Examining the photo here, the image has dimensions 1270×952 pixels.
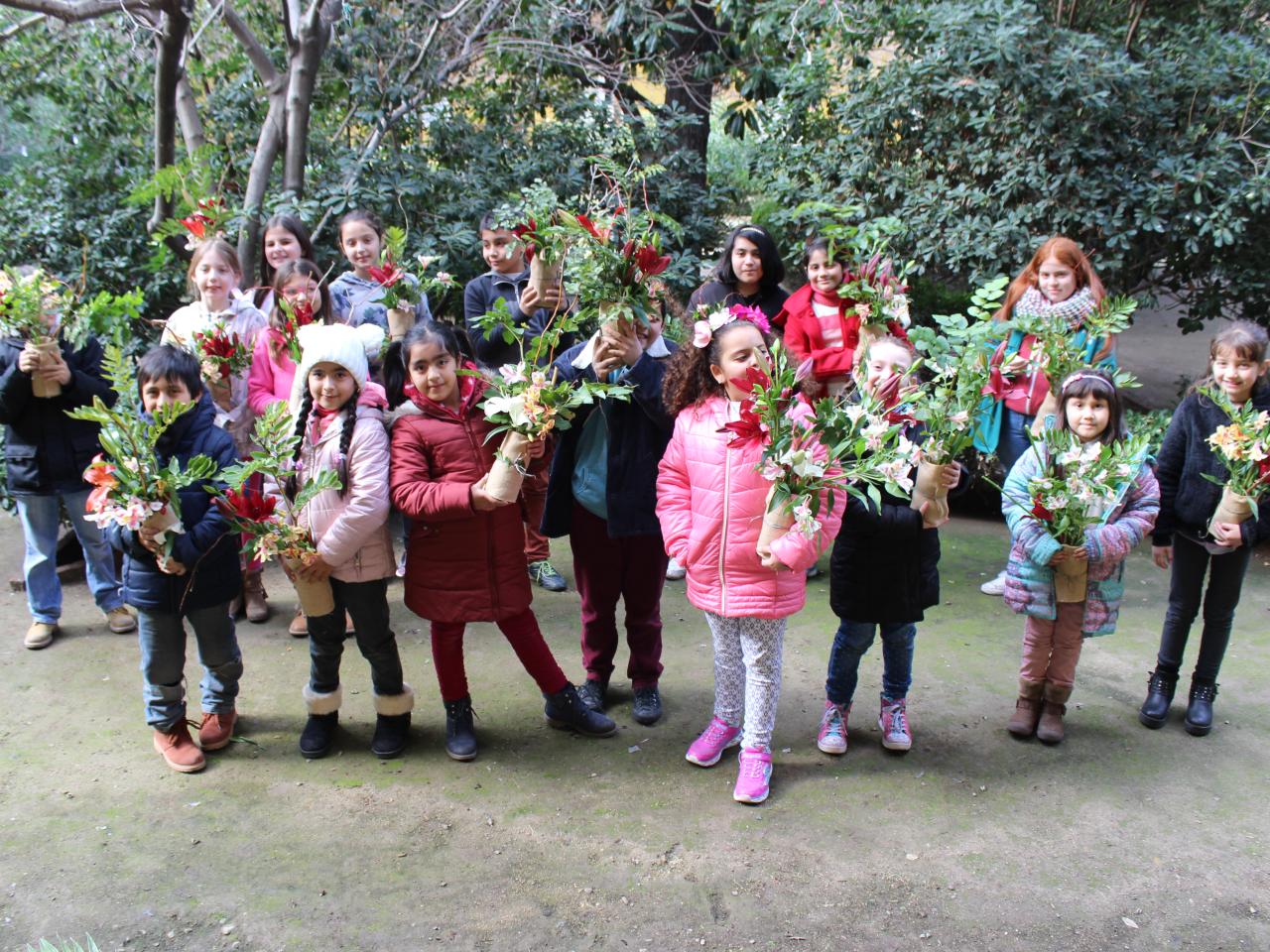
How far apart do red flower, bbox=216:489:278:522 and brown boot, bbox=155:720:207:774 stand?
886 mm

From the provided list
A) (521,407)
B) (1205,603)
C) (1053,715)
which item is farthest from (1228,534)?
(521,407)

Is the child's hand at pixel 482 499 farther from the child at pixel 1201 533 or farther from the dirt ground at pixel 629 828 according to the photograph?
the child at pixel 1201 533

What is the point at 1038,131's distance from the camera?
6469mm

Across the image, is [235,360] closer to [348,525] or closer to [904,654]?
[348,525]

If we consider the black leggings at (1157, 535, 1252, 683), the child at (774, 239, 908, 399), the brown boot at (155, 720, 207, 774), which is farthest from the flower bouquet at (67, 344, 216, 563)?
the black leggings at (1157, 535, 1252, 683)

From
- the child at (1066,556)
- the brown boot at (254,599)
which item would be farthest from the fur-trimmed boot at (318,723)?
the child at (1066,556)

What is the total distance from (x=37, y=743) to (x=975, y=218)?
5898 mm

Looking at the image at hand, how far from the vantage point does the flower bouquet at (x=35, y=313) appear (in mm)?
4227

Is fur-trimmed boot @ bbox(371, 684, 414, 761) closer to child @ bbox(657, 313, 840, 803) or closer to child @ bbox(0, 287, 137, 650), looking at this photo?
child @ bbox(657, 313, 840, 803)

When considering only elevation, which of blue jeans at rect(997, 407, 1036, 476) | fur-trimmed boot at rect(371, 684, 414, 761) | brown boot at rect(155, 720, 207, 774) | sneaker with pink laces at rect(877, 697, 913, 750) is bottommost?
brown boot at rect(155, 720, 207, 774)

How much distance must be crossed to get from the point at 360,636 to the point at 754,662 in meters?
1.43

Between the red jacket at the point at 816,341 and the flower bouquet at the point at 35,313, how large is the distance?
10.7 ft

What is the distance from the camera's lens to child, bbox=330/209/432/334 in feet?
16.0

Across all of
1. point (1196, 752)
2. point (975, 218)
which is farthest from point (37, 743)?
point (975, 218)
